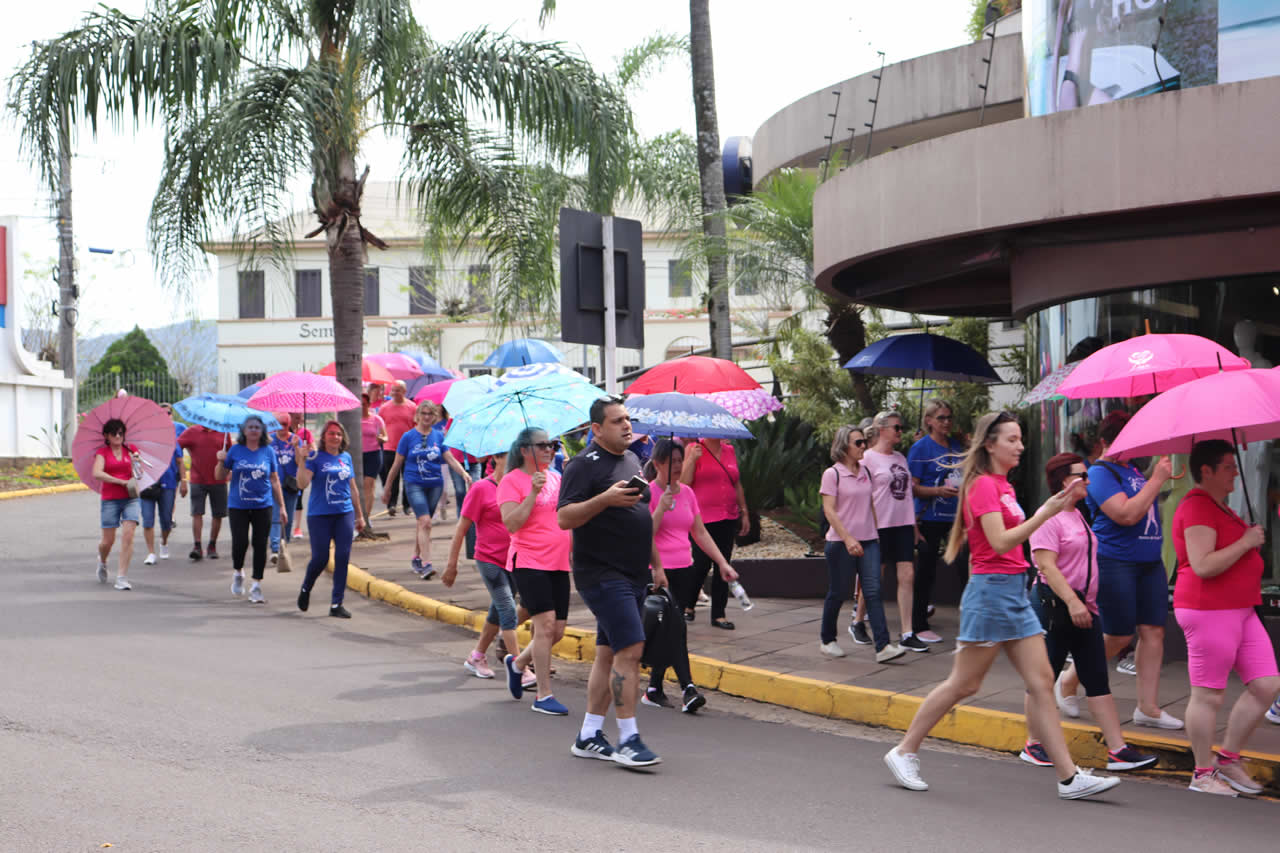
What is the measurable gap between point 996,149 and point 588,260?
3165 millimetres

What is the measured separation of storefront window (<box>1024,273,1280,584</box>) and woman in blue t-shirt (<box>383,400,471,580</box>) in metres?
5.94

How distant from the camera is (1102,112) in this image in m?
9.28

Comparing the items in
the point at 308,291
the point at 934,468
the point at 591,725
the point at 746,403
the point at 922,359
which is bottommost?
the point at 591,725

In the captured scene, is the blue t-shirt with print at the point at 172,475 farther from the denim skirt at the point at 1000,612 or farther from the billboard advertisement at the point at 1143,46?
the denim skirt at the point at 1000,612

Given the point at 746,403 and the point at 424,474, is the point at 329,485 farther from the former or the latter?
the point at 746,403

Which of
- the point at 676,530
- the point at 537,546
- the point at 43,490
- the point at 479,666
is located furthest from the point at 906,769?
the point at 43,490

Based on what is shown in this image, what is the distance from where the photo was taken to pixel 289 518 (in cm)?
1736

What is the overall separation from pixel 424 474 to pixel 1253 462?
7.94 m

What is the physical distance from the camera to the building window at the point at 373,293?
159ft

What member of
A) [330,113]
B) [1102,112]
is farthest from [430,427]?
[1102,112]

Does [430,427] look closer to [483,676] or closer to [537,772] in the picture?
[483,676]

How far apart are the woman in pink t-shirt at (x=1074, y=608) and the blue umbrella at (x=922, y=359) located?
4.71m

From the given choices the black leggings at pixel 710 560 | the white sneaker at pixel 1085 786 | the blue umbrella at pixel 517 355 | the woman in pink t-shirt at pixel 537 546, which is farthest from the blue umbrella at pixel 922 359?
the blue umbrella at pixel 517 355

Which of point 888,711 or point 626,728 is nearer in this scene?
point 626,728
